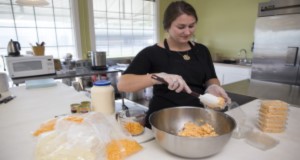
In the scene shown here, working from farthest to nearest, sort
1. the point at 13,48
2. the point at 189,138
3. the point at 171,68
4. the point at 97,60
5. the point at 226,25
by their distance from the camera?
the point at 226,25 < the point at 97,60 < the point at 13,48 < the point at 171,68 < the point at 189,138

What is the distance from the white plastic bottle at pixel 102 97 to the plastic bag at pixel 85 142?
242 millimetres

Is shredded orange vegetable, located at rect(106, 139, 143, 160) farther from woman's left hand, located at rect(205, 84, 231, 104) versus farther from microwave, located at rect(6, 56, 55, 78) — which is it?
Answer: microwave, located at rect(6, 56, 55, 78)

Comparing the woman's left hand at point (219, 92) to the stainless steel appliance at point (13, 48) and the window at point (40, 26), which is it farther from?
the window at point (40, 26)

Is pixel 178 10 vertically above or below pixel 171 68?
above

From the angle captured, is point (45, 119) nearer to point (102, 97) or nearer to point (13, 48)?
point (102, 97)

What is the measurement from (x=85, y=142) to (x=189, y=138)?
356 mm

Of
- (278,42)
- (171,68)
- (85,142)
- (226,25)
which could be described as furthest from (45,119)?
→ (226,25)

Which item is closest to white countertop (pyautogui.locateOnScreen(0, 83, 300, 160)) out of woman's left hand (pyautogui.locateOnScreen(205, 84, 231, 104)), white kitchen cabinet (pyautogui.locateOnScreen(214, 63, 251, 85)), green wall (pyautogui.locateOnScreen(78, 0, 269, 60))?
woman's left hand (pyautogui.locateOnScreen(205, 84, 231, 104))

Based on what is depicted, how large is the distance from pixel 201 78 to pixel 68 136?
2.80 feet

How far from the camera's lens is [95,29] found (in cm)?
355

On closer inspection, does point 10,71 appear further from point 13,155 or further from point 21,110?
point 13,155

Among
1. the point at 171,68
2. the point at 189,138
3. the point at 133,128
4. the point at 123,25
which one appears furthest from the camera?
the point at 123,25

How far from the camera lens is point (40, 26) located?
312 cm

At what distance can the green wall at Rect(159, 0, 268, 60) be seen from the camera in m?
3.32
